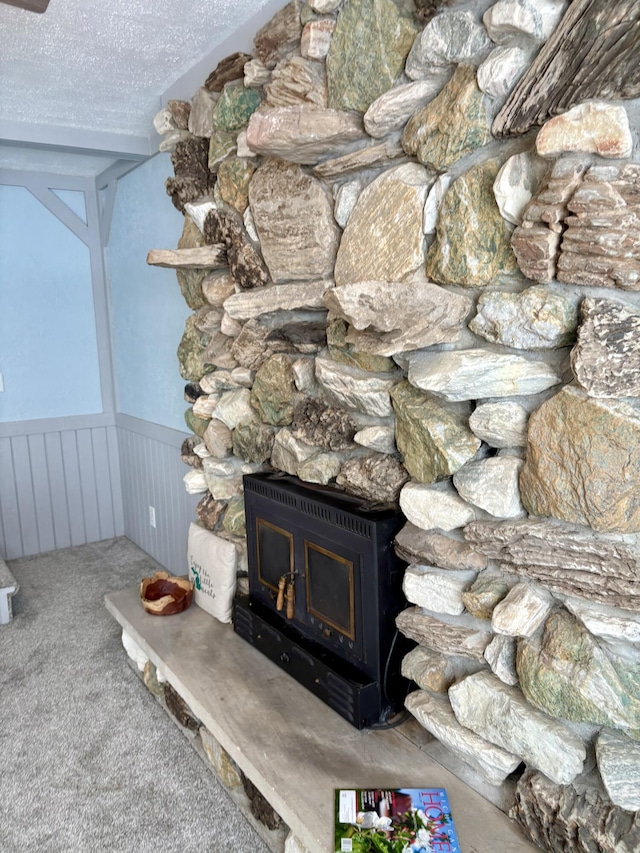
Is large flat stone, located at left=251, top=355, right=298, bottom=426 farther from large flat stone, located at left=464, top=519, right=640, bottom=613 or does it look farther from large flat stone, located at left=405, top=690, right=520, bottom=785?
large flat stone, located at left=405, top=690, right=520, bottom=785

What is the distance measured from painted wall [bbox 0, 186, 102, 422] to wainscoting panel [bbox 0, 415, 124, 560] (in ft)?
0.35

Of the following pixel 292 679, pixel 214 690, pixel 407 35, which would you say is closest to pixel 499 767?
pixel 292 679

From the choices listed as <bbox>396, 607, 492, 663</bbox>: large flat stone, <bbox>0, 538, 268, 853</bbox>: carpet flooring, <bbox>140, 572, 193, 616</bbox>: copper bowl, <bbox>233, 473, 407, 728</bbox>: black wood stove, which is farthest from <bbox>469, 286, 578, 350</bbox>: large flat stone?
<bbox>140, 572, 193, 616</bbox>: copper bowl

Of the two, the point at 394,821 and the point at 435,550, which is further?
the point at 435,550

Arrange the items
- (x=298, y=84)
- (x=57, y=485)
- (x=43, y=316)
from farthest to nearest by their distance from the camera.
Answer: (x=57, y=485) < (x=43, y=316) < (x=298, y=84)

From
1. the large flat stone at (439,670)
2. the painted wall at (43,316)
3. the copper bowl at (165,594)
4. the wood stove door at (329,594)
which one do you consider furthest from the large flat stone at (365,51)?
the painted wall at (43,316)

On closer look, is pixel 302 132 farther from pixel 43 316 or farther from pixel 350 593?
pixel 43 316

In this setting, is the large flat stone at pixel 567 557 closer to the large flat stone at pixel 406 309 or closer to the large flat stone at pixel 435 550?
the large flat stone at pixel 435 550

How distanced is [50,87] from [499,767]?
2.53m

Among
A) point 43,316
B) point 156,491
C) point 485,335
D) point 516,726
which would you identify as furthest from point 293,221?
point 43,316

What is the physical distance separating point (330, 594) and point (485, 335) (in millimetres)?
839

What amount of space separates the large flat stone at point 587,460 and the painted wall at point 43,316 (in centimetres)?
314

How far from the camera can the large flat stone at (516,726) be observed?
1.27m

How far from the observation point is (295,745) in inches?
64.3
